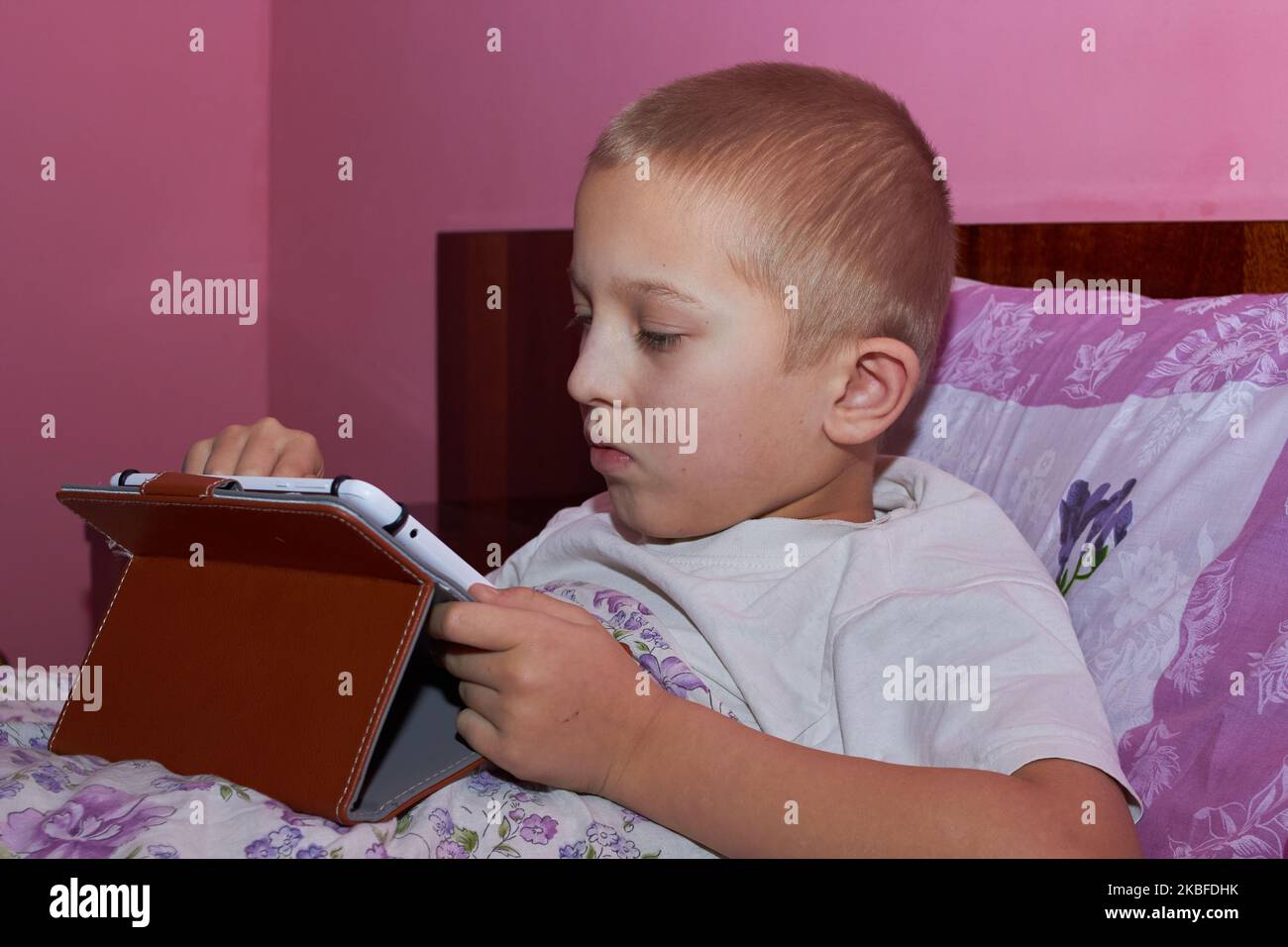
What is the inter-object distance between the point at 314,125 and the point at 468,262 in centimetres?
56

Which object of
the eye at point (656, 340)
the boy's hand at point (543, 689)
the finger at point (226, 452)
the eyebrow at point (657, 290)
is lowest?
the boy's hand at point (543, 689)

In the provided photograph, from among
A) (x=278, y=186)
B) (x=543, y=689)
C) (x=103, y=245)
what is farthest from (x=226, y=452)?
(x=278, y=186)

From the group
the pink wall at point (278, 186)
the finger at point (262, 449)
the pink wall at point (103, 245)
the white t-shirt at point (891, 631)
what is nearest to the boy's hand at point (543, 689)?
the white t-shirt at point (891, 631)

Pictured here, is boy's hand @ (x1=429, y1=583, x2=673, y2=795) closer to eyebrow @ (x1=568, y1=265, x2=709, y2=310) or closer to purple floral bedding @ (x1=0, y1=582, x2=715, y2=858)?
purple floral bedding @ (x1=0, y1=582, x2=715, y2=858)

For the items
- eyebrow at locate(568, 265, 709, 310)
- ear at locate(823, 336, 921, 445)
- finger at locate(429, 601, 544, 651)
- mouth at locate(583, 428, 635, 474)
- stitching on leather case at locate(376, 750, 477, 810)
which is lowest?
stitching on leather case at locate(376, 750, 477, 810)

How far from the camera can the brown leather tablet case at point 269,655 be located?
0.69 m

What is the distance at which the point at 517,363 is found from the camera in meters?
1.93

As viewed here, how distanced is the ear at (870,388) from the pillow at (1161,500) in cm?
16

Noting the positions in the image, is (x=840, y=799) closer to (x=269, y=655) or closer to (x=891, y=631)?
(x=891, y=631)

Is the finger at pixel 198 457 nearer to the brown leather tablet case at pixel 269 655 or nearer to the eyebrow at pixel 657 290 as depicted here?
the brown leather tablet case at pixel 269 655

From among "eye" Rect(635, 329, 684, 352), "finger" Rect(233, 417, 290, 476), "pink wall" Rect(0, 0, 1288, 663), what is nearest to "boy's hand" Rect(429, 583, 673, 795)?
"eye" Rect(635, 329, 684, 352)

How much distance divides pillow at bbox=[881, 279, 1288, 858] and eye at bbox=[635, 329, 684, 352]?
342 mm

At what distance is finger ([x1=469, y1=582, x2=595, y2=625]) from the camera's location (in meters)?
0.72

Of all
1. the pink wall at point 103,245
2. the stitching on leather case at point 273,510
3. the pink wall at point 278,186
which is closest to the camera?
the stitching on leather case at point 273,510
